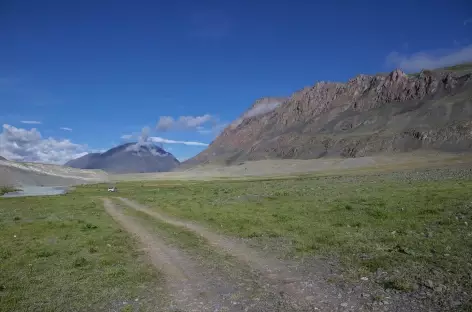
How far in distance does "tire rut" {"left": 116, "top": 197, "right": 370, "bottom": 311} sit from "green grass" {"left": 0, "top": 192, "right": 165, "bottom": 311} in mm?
4268

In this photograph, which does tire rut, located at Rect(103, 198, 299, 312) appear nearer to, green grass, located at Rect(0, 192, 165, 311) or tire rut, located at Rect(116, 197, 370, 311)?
tire rut, located at Rect(116, 197, 370, 311)

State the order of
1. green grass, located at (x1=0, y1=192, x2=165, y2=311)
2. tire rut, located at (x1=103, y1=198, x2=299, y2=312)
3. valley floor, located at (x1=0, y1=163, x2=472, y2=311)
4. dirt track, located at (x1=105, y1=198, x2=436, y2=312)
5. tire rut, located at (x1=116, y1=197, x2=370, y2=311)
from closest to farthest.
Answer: tire rut, located at (x1=116, y1=197, x2=370, y2=311), dirt track, located at (x1=105, y1=198, x2=436, y2=312), tire rut, located at (x1=103, y1=198, x2=299, y2=312), valley floor, located at (x1=0, y1=163, x2=472, y2=311), green grass, located at (x1=0, y1=192, x2=165, y2=311)

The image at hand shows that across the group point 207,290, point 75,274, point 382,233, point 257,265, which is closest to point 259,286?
point 207,290

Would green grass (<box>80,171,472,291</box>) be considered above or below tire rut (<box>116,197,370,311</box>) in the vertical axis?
above

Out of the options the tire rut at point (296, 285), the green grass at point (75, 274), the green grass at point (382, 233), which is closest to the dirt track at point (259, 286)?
the tire rut at point (296, 285)

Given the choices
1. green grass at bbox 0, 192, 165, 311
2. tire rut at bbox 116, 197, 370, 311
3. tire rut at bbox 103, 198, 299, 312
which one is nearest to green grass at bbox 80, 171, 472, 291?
tire rut at bbox 116, 197, 370, 311

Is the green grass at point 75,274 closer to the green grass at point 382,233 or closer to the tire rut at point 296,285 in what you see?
the tire rut at point 296,285

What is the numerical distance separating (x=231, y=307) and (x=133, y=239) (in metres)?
14.2

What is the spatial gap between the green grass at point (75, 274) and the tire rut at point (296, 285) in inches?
168

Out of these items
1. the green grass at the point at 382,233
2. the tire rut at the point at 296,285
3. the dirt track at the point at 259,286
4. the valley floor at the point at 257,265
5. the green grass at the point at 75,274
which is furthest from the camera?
the green grass at the point at 382,233

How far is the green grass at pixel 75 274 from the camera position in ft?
42.1

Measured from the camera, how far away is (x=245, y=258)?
18.1 metres

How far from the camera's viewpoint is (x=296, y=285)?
532 inches

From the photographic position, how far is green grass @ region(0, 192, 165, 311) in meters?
12.8
